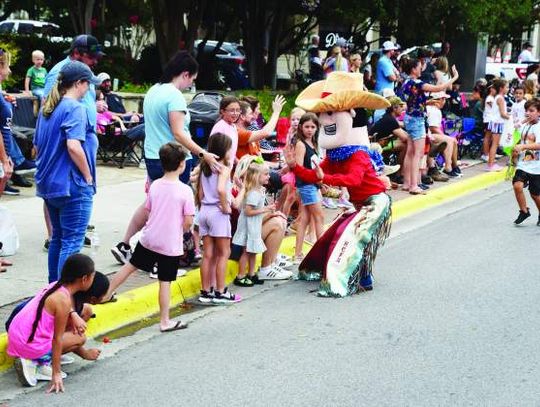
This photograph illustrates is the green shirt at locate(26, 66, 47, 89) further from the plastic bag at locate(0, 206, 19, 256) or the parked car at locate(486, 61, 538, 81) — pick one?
the parked car at locate(486, 61, 538, 81)

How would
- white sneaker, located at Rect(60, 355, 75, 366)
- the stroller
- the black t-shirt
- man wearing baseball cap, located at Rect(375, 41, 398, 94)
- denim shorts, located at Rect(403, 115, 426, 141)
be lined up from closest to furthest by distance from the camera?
white sneaker, located at Rect(60, 355, 75, 366)
the stroller
the black t-shirt
denim shorts, located at Rect(403, 115, 426, 141)
man wearing baseball cap, located at Rect(375, 41, 398, 94)

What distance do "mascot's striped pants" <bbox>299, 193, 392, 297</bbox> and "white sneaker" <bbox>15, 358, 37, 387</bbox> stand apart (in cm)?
308

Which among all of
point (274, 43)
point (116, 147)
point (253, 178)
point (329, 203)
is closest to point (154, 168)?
point (253, 178)

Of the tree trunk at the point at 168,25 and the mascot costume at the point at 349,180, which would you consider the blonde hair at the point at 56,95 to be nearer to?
the mascot costume at the point at 349,180

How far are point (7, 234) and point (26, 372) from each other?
3.08m

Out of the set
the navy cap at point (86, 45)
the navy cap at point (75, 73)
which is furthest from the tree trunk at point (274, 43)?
the navy cap at point (75, 73)

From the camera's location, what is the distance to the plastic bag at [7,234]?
8.72 metres

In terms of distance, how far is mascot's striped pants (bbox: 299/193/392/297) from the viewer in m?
8.35

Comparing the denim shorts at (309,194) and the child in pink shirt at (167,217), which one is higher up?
the child in pink shirt at (167,217)

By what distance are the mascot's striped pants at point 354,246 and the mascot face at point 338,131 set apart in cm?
56

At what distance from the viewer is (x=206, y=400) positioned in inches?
223

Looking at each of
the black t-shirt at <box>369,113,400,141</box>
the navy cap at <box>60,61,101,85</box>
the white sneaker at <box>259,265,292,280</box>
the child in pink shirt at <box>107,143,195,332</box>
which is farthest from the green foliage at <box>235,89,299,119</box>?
Answer: the child in pink shirt at <box>107,143,195,332</box>

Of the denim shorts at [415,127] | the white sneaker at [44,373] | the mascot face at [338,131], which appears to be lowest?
the white sneaker at [44,373]

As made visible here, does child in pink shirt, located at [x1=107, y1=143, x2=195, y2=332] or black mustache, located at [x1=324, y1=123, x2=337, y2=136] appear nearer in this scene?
child in pink shirt, located at [x1=107, y1=143, x2=195, y2=332]
